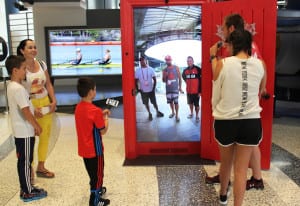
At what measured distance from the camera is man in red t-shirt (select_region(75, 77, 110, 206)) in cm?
262

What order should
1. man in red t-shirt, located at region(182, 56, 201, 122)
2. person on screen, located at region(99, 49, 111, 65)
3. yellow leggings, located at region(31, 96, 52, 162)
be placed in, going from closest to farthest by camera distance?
yellow leggings, located at region(31, 96, 52, 162) → man in red t-shirt, located at region(182, 56, 201, 122) → person on screen, located at region(99, 49, 111, 65)

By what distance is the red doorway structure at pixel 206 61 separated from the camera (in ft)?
11.1

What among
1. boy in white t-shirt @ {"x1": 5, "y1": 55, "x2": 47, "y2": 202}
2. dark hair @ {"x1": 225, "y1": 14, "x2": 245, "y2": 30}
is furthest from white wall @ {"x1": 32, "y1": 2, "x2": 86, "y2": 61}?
dark hair @ {"x1": 225, "y1": 14, "x2": 245, "y2": 30}

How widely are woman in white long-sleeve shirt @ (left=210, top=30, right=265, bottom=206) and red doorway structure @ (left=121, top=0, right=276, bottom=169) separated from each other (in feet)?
3.44

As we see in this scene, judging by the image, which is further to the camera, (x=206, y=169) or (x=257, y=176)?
(x=206, y=169)

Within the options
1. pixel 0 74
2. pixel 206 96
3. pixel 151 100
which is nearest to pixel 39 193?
pixel 151 100

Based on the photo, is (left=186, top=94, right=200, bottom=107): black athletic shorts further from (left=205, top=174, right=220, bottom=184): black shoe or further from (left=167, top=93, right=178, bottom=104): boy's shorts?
(left=205, top=174, right=220, bottom=184): black shoe

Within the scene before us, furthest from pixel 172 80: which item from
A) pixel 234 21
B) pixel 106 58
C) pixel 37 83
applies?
pixel 106 58

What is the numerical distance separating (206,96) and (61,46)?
6415 millimetres

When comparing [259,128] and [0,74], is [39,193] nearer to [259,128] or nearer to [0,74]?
[259,128]

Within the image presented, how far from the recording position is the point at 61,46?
938 cm

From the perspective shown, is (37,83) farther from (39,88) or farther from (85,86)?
(85,86)

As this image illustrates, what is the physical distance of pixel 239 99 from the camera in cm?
240

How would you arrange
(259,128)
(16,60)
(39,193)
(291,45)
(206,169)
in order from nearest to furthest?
(259,128) < (16,60) < (39,193) < (206,169) < (291,45)
